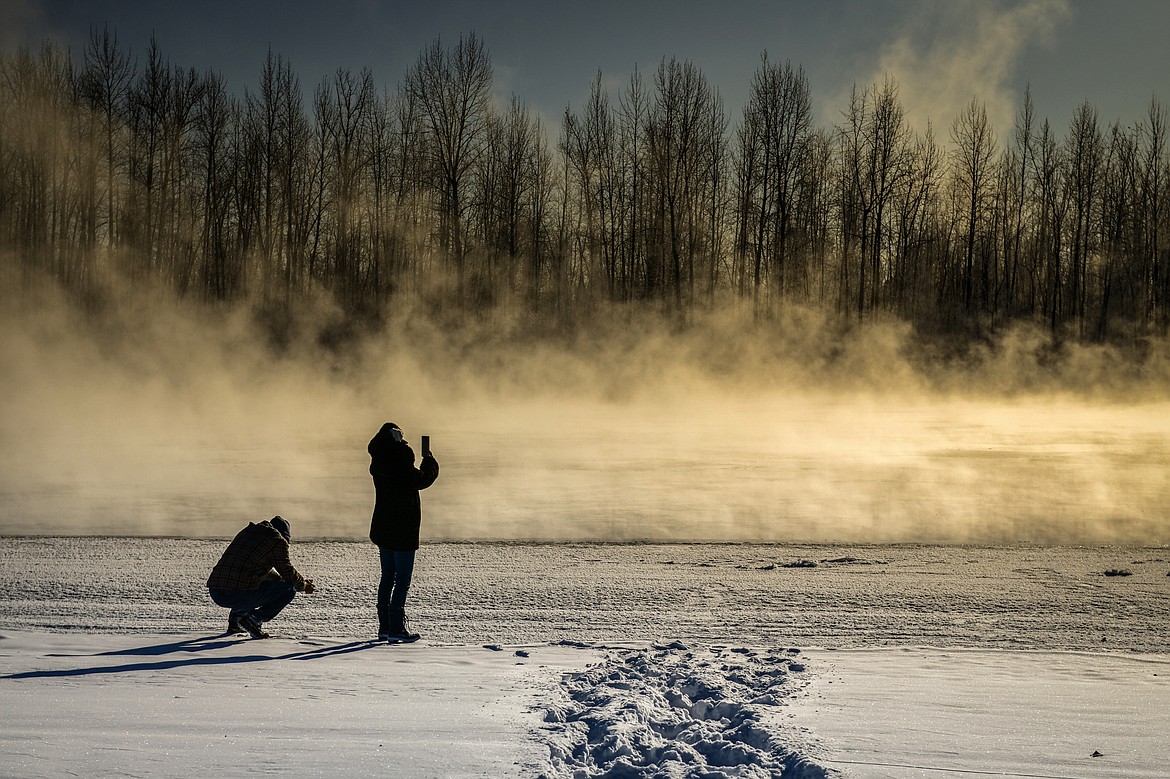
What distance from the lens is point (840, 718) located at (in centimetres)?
486

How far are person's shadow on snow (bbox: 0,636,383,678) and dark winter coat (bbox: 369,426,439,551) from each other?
724 mm

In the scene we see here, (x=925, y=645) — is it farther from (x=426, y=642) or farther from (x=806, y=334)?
(x=806, y=334)

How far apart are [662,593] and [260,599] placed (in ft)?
10.9

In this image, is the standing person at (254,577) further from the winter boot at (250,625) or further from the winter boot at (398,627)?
the winter boot at (398,627)

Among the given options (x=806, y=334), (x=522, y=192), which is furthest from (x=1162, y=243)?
(x=522, y=192)

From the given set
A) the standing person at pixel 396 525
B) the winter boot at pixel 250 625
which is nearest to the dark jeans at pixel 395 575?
the standing person at pixel 396 525

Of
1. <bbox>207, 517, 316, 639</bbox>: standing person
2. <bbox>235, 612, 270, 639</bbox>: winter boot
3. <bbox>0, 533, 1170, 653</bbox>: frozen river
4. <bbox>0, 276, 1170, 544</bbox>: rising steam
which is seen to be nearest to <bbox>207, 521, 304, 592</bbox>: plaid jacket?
<bbox>207, 517, 316, 639</bbox>: standing person

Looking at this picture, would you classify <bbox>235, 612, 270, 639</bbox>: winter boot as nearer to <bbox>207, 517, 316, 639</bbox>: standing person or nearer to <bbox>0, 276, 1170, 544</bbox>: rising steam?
<bbox>207, 517, 316, 639</bbox>: standing person

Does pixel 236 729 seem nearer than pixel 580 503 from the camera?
Yes

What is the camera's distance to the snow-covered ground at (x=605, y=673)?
4.31 m

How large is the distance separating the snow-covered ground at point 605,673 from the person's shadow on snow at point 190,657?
0.03 m

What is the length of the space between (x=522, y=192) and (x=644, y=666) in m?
40.0

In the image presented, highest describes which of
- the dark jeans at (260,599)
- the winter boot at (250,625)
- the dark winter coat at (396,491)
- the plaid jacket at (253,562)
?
the dark winter coat at (396,491)

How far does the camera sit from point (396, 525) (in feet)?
21.5
